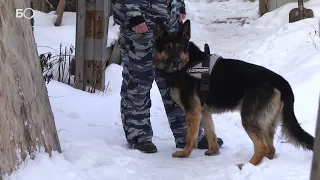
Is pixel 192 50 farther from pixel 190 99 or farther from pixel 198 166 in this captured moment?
pixel 198 166

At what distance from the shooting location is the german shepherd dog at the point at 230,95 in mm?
4457

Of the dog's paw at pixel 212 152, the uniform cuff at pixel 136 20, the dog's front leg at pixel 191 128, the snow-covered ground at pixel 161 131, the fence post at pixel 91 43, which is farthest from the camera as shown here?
the fence post at pixel 91 43

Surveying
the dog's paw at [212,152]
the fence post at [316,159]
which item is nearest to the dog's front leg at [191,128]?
the dog's paw at [212,152]

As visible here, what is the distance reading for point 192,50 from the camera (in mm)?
4934

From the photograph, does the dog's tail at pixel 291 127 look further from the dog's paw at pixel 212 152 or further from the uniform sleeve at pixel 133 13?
the uniform sleeve at pixel 133 13

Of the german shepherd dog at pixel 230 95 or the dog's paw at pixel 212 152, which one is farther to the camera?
the dog's paw at pixel 212 152

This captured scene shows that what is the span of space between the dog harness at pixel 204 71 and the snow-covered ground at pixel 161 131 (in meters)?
0.69

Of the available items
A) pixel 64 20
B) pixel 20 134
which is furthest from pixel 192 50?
pixel 64 20

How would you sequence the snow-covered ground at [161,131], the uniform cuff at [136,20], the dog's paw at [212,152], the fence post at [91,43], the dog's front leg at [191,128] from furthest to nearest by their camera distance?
1. the fence post at [91,43]
2. the dog's paw at [212,152]
3. the dog's front leg at [191,128]
4. the uniform cuff at [136,20]
5. the snow-covered ground at [161,131]

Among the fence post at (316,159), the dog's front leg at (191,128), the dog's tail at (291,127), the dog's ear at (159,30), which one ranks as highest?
the fence post at (316,159)

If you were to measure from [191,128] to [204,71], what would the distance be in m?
0.58

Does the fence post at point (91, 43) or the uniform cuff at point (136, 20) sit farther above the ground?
the uniform cuff at point (136, 20)

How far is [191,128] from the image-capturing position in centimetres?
497

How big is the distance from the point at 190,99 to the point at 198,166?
2.03 ft
